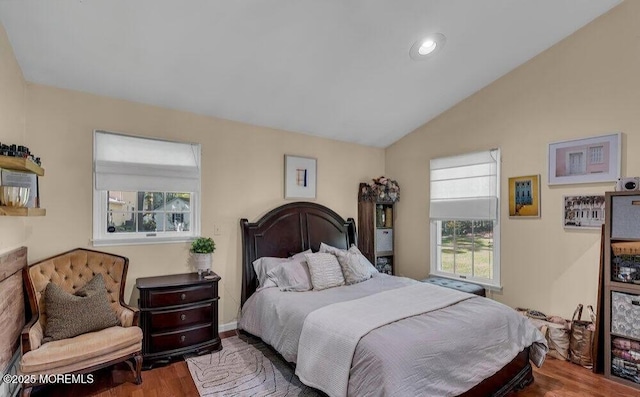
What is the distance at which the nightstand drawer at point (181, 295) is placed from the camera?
2812mm

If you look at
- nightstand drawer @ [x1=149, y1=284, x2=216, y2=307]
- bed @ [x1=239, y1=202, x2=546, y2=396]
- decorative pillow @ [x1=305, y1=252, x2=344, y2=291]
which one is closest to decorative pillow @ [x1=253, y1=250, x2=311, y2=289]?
bed @ [x1=239, y1=202, x2=546, y2=396]

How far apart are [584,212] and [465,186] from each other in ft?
3.97

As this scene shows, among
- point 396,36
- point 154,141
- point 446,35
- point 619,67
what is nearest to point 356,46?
point 396,36

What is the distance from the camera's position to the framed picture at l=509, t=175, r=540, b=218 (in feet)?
11.2

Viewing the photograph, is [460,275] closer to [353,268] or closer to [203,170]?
[353,268]

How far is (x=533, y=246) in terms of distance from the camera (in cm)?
343

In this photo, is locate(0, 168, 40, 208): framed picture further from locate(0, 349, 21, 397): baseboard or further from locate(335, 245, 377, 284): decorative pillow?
locate(335, 245, 377, 284): decorative pillow

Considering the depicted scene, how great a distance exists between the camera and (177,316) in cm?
290

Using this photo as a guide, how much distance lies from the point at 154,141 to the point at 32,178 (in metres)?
1.02

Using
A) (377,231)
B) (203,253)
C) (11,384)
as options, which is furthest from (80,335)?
(377,231)

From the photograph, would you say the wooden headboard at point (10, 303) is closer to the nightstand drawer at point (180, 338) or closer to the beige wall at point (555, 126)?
the nightstand drawer at point (180, 338)

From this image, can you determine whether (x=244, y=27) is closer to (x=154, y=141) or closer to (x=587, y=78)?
(x=154, y=141)

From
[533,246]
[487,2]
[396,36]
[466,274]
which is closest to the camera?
[487,2]

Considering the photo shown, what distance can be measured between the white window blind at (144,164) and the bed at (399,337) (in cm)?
87
